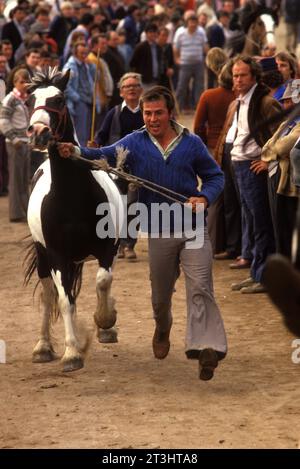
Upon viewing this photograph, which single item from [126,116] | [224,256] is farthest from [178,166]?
[224,256]

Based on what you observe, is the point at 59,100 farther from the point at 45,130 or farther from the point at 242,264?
the point at 242,264

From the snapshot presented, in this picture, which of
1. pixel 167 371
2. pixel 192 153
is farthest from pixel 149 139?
pixel 167 371

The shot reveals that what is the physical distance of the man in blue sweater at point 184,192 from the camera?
29.0 feet

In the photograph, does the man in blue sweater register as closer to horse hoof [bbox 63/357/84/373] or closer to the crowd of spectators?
horse hoof [bbox 63/357/84/373]

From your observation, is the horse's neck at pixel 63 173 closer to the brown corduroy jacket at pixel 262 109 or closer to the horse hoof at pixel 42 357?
the horse hoof at pixel 42 357

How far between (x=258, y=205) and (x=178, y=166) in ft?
10.9

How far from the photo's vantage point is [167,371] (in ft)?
31.4

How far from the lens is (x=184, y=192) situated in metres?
8.94

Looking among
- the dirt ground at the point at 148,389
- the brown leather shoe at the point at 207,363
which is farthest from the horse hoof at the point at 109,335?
the brown leather shoe at the point at 207,363

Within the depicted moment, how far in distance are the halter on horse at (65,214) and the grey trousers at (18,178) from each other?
7177 mm

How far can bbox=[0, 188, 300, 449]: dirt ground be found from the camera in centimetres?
780

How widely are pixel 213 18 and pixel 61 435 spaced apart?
74.3 ft

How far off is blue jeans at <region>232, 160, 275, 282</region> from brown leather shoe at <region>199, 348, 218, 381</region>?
3.30m
